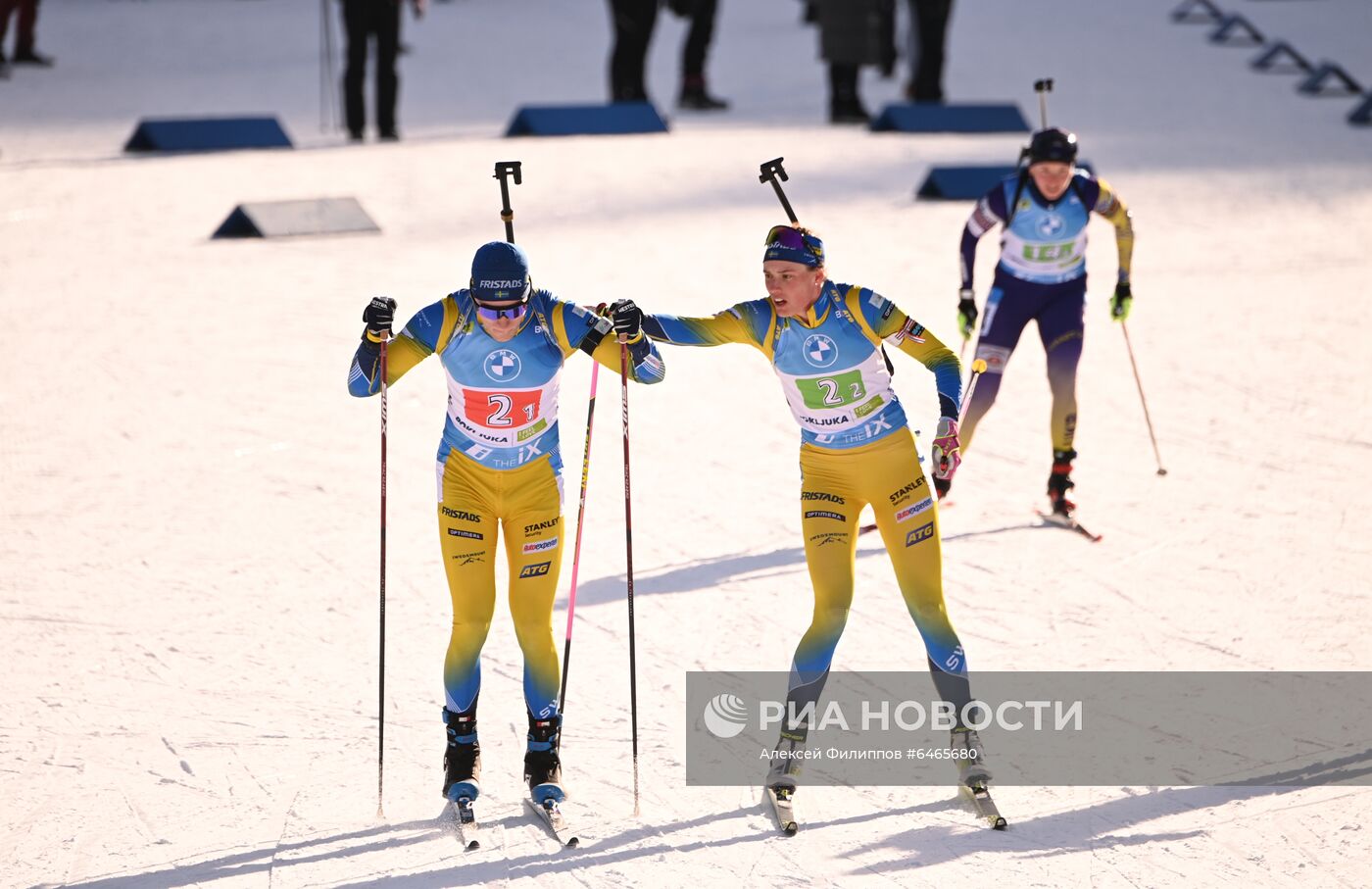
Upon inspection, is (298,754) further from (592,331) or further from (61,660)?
(592,331)

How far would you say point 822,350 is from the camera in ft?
21.9

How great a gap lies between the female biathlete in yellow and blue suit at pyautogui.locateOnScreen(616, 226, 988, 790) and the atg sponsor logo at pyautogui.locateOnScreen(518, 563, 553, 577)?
3.33ft

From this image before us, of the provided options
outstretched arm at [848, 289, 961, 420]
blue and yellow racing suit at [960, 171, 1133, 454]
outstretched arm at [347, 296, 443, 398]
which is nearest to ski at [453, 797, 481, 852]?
outstretched arm at [347, 296, 443, 398]

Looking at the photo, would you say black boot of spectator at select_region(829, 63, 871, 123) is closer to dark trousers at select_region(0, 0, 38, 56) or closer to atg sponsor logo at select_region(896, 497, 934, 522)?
dark trousers at select_region(0, 0, 38, 56)

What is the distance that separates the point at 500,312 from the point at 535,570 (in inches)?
39.4

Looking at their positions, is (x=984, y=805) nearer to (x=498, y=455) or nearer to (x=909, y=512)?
(x=909, y=512)

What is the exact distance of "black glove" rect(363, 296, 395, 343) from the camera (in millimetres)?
6371

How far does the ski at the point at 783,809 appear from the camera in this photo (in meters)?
6.46

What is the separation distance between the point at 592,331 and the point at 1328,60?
2111cm

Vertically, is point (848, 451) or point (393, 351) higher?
point (393, 351)

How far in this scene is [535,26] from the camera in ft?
86.0
